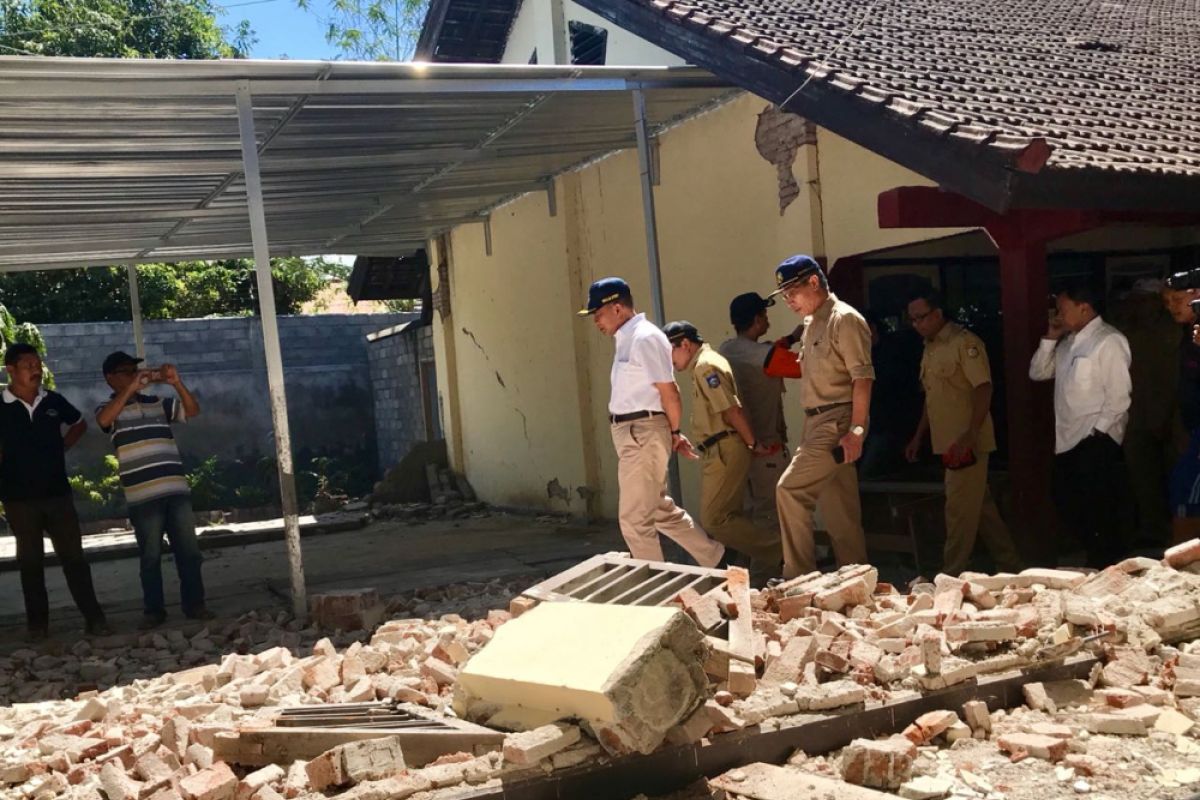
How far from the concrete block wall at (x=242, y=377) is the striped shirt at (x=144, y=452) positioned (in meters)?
8.52

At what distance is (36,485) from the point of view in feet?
23.7

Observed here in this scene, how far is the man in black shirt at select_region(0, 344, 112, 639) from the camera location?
23.6ft

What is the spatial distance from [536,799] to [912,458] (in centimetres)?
414

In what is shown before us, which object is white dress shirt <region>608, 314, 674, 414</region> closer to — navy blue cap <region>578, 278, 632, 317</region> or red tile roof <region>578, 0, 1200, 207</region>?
navy blue cap <region>578, 278, 632, 317</region>

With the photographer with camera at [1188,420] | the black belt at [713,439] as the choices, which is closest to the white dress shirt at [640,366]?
the black belt at [713,439]

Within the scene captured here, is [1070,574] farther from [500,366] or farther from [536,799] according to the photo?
[500,366]

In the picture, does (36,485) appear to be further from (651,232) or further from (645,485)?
(651,232)

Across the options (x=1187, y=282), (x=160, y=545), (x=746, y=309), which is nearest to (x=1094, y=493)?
(x=1187, y=282)

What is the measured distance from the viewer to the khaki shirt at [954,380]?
6375 mm

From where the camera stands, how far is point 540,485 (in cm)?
1273

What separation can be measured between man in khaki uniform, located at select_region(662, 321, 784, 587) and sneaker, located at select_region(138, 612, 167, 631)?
3553mm

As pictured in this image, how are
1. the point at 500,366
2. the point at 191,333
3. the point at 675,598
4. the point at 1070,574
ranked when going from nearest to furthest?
the point at 675,598 → the point at 1070,574 → the point at 500,366 → the point at 191,333

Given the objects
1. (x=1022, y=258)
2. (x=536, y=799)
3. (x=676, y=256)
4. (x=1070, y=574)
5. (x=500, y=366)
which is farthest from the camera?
(x=500, y=366)

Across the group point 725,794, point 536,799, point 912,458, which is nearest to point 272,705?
point 536,799
